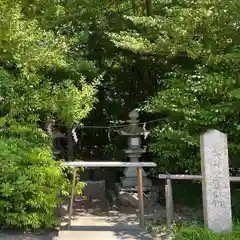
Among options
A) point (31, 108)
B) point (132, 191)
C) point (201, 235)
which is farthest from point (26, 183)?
point (132, 191)

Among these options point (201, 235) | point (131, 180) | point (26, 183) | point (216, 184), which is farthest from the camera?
point (131, 180)

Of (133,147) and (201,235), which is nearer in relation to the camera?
(201,235)

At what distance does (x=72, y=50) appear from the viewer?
8305 mm

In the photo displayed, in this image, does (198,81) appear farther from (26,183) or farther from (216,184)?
(26,183)

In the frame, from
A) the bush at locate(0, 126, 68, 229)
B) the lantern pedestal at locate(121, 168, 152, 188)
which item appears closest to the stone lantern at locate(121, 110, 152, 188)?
the lantern pedestal at locate(121, 168, 152, 188)

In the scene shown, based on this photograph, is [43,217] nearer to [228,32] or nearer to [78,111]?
[78,111]

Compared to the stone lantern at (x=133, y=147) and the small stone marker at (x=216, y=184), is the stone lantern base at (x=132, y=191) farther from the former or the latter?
the small stone marker at (x=216, y=184)

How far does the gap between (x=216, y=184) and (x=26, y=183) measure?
294 cm

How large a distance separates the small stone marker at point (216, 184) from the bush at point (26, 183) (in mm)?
2427

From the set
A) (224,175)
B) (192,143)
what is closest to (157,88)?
(192,143)

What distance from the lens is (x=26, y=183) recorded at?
5.78 meters

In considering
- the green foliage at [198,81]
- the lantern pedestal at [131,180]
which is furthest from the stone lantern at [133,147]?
the green foliage at [198,81]

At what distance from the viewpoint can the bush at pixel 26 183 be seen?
5770mm

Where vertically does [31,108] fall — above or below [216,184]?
above
